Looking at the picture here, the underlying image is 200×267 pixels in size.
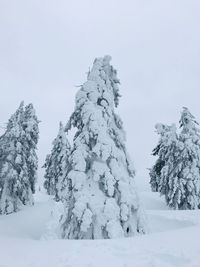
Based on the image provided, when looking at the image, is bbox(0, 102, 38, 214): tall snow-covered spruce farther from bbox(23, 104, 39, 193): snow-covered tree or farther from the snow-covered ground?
the snow-covered ground

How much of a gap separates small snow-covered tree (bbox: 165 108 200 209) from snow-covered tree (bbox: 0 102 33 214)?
1452cm

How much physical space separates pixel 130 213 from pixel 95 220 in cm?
174

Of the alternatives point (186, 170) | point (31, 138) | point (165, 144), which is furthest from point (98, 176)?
point (31, 138)

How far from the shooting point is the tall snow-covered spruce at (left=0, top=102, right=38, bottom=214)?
106ft

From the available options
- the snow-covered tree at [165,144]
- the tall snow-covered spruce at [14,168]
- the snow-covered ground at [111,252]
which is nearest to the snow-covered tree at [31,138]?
the tall snow-covered spruce at [14,168]

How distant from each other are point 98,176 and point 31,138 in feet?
72.7

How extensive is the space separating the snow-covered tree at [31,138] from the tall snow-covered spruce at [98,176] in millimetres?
18825

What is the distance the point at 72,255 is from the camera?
31.7ft

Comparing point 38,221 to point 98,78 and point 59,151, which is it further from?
point 59,151

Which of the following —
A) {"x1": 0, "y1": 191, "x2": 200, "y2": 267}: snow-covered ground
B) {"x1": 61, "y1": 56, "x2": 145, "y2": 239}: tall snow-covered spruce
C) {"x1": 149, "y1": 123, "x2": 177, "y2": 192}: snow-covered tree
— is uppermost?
{"x1": 149, "y1": 123, "x2": 177, "y2": 192}: snow-covered tree

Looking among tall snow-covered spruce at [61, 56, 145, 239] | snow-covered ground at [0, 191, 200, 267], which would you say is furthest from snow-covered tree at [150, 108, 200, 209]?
snow-covered ground at [0, 191, 200, 267]

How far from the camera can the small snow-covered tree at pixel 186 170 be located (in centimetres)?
3105

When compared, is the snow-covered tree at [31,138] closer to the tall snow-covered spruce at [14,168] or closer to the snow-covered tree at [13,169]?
the tall snow-covered spruce at [14,168]

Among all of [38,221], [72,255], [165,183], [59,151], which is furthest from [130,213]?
[59,151]
